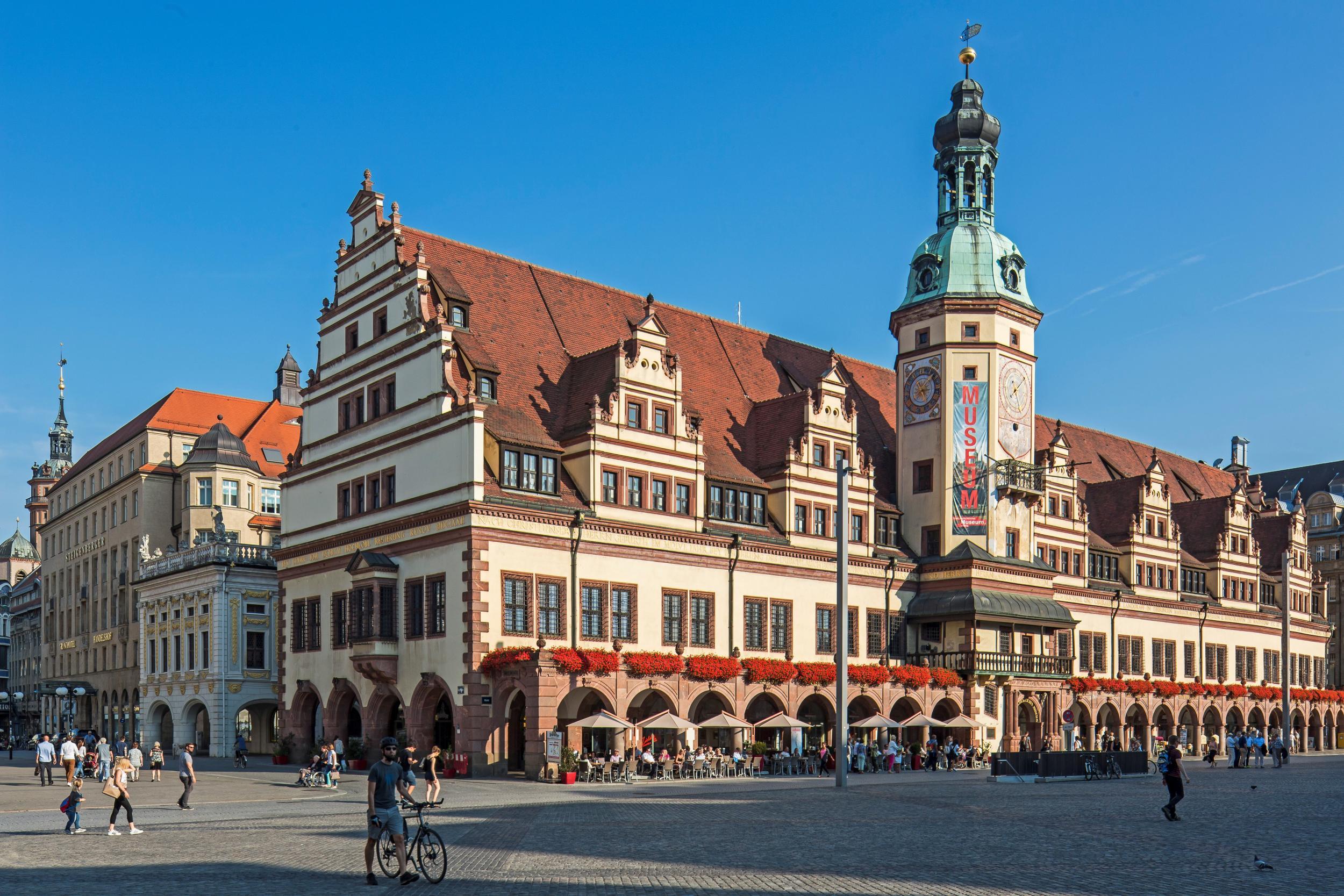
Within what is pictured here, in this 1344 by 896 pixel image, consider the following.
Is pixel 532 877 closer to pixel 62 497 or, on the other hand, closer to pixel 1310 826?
pixel 1310 826

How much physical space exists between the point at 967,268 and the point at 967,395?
654 centimetres

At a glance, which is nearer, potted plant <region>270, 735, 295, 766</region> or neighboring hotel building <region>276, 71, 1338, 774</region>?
neighboring hotel building <region>276, 71, 1338, 774</region>

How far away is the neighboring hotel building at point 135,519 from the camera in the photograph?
285 ft

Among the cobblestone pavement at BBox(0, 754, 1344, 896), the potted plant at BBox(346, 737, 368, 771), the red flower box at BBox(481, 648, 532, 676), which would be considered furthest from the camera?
the potted plant at BBox(346, 737, 368, 771)

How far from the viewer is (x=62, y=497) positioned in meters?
112

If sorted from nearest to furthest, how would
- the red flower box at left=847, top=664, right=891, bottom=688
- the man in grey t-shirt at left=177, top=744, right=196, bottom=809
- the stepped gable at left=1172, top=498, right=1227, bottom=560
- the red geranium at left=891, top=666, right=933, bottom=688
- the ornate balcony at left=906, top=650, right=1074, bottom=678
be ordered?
the man in grey t-shirt at left=177, top=744, right=196, bottom=809 < the red flower box at left=847, top=664, right=891, bottom=688 < the red geranium at left=891, top=666, right=933, bottom=688 < the ornate balcony at left=906, top=650, right=1074, bottom=678 < the stepped gable at left=1172, top=498, right=1227, bottom=560

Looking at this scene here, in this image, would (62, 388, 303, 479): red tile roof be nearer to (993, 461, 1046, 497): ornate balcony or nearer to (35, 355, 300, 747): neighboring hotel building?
(35, 355, 300, 747): neighboring hotel building

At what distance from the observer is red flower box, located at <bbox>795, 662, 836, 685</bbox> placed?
193 feet

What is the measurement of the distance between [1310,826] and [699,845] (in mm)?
13197

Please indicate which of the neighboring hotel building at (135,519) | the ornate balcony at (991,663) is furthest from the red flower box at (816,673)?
the neighboring hotel building at (135,519)

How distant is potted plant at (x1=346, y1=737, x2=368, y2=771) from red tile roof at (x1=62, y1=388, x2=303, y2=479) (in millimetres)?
40497

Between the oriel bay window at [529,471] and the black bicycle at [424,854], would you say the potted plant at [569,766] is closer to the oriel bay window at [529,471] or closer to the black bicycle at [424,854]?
the oriel bay window at [529,471]

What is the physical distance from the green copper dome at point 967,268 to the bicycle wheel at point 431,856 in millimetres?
52153

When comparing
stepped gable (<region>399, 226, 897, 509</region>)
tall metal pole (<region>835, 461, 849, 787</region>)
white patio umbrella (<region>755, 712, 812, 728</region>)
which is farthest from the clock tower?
tall metal pole (<region>835, 461, 849, 787</region>)
